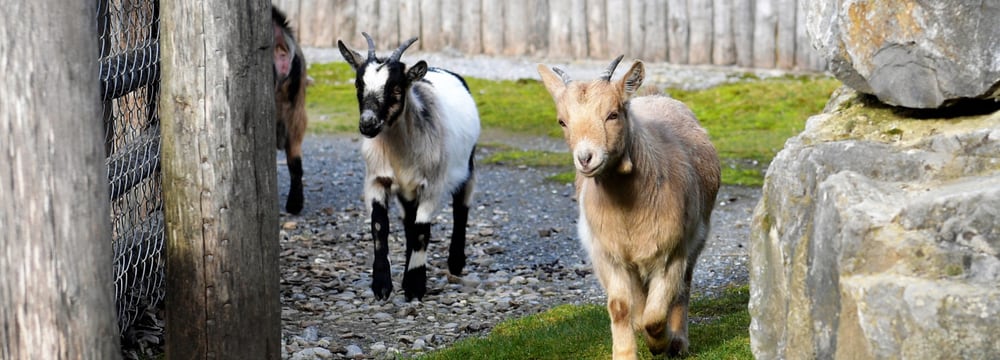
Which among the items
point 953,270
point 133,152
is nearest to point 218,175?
point 133,152

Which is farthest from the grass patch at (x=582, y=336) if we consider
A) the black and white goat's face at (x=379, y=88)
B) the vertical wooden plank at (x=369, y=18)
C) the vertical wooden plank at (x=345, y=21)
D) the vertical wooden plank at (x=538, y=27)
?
the vertical wooden plank at (x=345, y=21)

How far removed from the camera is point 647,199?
599 centimetres

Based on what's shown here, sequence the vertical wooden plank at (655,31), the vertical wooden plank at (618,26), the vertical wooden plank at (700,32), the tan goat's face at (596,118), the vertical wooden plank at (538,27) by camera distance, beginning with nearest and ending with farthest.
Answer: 1. the tan goat's face at (596,118)
2. the vertical wooden plank at (700,32)
3. the vertical wooden plank at (655,31)
4. the vertical wooden plank at (618,26)
5. the vertical wooden plank at (538,27)

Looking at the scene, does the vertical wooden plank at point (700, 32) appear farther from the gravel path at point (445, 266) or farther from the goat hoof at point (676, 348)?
the goat hoof at point (676, 348)

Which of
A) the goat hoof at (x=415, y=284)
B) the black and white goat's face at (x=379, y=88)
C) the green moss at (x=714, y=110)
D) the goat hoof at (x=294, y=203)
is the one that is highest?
the black and white goat's face at (x=379, y=88)

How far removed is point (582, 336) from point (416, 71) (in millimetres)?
2314

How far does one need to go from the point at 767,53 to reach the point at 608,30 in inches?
81.4

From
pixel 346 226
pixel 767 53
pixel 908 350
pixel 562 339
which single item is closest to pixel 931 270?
pixel 908 350

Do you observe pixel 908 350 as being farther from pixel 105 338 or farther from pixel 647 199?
pixel 105 338

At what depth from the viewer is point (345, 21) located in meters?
18.1

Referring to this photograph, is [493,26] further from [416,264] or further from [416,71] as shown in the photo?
[416,264]

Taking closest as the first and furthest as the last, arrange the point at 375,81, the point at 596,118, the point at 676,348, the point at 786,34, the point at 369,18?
1. the point at 596,118
2. the point at 676,348
3. the point at 375,81
4. the point at 786,34
5. the point at 369,18

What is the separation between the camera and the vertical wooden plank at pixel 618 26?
16875 mm

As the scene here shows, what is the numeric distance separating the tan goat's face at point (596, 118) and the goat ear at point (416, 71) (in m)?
2.48
